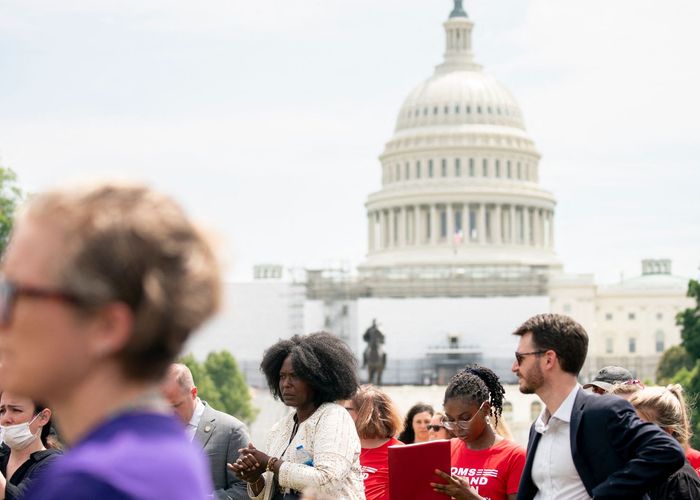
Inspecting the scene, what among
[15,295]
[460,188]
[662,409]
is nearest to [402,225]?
[460,188]

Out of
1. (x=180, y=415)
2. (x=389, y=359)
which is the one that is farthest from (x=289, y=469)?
(x=389, y=359)

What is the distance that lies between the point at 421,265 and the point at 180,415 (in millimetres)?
102850

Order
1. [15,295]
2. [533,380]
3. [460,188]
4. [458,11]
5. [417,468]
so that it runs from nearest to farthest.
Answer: [15,295]
[533,380]
[417,468]
[460,188]
[458,11]

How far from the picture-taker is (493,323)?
98.9m

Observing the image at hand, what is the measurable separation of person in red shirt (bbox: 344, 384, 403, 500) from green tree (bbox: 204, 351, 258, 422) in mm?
79705

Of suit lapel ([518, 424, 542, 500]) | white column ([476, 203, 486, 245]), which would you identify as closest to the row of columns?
white column ([476, 203, 486, 245])

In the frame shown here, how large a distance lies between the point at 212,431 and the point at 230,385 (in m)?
84.7

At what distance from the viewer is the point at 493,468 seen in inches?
275

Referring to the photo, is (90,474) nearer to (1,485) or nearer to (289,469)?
(1,485)

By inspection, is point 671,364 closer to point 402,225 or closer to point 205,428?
point 402,225

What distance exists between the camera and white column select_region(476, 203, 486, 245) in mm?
113562

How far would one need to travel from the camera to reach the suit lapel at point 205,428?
7.19 meters

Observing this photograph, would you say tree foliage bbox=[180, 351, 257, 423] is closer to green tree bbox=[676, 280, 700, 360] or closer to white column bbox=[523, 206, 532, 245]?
white column bbox=[523, 206, 532, 245]

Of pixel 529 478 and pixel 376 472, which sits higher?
pixel 529 478
